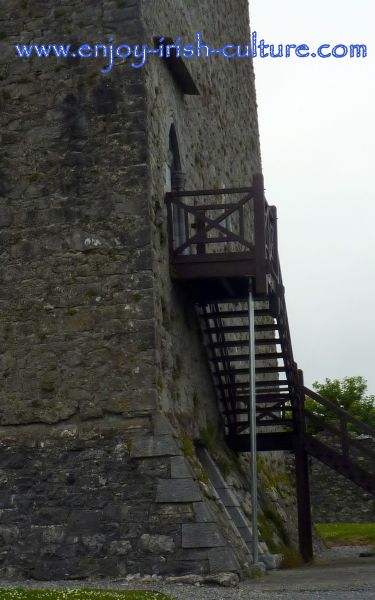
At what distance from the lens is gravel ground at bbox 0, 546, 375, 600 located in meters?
10.0

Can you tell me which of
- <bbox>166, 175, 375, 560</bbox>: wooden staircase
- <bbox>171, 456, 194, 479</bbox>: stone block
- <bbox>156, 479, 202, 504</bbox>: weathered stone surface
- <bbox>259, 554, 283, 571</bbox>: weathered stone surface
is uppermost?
<bbox>166, 175, 375, 560</bbox>: wooden staircase

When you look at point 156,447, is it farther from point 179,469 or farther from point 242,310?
point 242,310

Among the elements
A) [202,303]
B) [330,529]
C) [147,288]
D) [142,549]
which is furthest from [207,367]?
[330,529]

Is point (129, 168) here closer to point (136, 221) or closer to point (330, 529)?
point (136, 221)

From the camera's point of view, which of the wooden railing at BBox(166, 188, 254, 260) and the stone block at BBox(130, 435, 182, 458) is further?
the wooden railing at BBox(166, 188, 254, 260)

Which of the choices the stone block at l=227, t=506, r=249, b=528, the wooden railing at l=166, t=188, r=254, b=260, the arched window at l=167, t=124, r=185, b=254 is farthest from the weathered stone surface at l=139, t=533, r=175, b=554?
the arched window at l=167, t=124, r=185, b=254

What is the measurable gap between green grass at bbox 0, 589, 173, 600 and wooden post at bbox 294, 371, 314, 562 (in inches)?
276

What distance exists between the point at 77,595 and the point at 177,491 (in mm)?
2551

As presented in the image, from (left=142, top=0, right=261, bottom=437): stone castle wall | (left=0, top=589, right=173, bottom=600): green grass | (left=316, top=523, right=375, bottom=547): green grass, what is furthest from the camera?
(left=316, top=523, right=375, bottom=547): green grass

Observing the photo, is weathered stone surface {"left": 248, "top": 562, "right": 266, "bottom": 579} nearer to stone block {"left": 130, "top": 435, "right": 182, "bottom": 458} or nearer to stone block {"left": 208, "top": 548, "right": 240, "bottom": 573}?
stone block {"left": 208, "top": 548, "right": 240, "bottom": 573}

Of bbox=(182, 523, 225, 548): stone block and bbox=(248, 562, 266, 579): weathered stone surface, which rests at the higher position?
bbox=(182, 523, 225, 548): stone block

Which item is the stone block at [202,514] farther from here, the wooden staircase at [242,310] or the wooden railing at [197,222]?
the wooden railing at [197,222]

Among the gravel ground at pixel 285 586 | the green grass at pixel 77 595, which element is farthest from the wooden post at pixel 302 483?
the green grass at pixel 77 595

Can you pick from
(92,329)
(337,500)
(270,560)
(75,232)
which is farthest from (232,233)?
(337,500)
